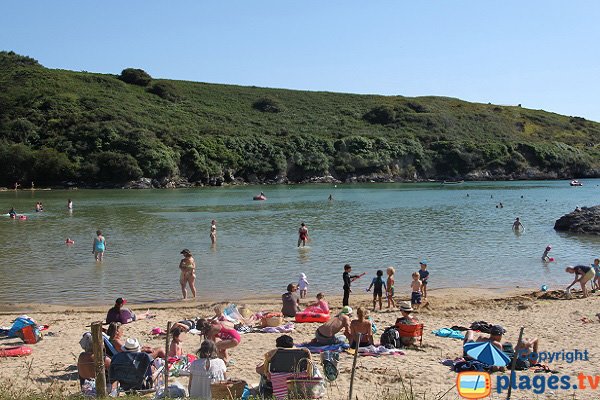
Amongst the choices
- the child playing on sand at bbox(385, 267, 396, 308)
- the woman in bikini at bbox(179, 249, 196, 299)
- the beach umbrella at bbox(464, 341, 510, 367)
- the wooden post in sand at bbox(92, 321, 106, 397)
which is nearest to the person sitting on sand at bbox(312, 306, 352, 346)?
the beach umbrella at bbox(464, 341, 510, 367)

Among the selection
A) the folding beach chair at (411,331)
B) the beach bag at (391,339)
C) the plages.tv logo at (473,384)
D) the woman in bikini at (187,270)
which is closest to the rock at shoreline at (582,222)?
the woman in bikini at (187,270)

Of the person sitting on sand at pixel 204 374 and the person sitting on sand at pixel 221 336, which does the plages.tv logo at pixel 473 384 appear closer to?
the person sitting on sand at pixel 204 374

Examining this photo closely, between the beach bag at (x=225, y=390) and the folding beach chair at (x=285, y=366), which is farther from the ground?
the folding beach chair at (x=285, y=366)

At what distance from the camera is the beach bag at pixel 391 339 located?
1172 centimetres

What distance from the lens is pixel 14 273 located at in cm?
2138

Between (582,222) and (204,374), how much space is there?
30.4 m

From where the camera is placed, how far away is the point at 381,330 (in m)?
13.3

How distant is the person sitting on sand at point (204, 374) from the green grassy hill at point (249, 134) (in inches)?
3006

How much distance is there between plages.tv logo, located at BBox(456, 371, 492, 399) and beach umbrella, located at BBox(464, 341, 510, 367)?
239 mm

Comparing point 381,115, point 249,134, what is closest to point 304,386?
point 249,134

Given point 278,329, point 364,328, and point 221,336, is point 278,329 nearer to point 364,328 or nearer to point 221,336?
point 221,336

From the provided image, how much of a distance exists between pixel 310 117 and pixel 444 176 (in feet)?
105

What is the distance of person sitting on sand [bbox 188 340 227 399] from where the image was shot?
349 inches

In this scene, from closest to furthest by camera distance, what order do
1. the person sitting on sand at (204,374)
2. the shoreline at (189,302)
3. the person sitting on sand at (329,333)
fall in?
the person sitting on sand at (204,374) → the person sitting on sand at (329,333) → the shoreline at (189,302)
